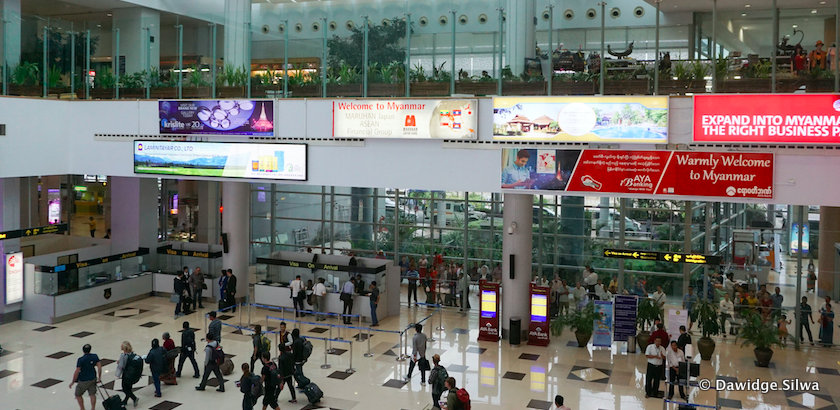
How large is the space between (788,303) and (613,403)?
267 inches

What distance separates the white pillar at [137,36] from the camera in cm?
1847

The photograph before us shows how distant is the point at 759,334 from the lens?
15422mm

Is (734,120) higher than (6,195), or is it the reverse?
(734,120)

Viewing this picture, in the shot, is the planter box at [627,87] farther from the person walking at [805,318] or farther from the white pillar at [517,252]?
the person walking at [805,318]

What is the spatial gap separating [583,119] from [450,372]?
5338 mm

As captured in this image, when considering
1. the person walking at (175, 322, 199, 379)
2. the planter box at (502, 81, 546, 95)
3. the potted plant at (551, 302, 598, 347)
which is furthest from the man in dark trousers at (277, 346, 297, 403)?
the planter box at (502, 81, 546, 95)

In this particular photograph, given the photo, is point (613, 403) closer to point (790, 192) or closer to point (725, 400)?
point (725, 400)

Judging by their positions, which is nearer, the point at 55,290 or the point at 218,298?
the point at 55,290

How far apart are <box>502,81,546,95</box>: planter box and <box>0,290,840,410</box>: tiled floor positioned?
5304 millimetres

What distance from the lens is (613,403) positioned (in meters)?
12.9

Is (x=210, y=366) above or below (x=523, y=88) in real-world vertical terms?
below

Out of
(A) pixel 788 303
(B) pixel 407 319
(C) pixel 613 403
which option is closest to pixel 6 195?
(B) pixel 407 319

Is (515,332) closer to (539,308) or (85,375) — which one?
(539,308)

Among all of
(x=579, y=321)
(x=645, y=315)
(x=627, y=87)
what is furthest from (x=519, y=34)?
(x=645, y=315)
